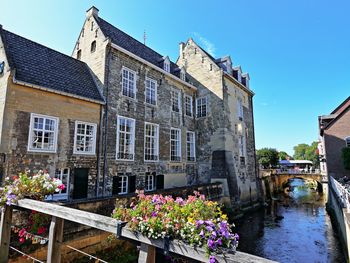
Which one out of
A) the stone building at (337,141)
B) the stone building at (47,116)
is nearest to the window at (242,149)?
the stone building at (337,141)

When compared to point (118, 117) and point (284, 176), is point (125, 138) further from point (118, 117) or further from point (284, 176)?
point (284, 176)

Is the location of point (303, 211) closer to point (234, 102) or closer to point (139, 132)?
point (234, 102)

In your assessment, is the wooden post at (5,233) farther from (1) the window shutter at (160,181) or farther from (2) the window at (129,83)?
(1) the window shutter at (160,181)

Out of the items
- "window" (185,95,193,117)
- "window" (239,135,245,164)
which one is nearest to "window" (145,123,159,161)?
"window" (185,95,193,117)

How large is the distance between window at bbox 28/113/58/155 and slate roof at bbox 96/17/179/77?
21.2 ft

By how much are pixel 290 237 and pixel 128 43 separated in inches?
659

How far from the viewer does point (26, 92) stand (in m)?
9.34

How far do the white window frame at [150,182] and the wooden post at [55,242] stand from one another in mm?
10818

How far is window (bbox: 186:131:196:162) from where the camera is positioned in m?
18.4

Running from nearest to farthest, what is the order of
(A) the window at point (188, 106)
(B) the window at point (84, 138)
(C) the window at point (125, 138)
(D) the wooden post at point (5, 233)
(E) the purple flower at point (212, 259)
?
(E) the purple flower at point (212, 259) → (D) the wooden post at point (5, 233) → (B) the window at point (84, 138) → (C) the window at point (125, 138) → (A) the window at point (188, 106)

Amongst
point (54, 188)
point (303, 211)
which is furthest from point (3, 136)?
point (303, 211)

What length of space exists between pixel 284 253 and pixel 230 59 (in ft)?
56.9

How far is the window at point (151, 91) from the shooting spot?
15.0 metres

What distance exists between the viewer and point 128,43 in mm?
15789
